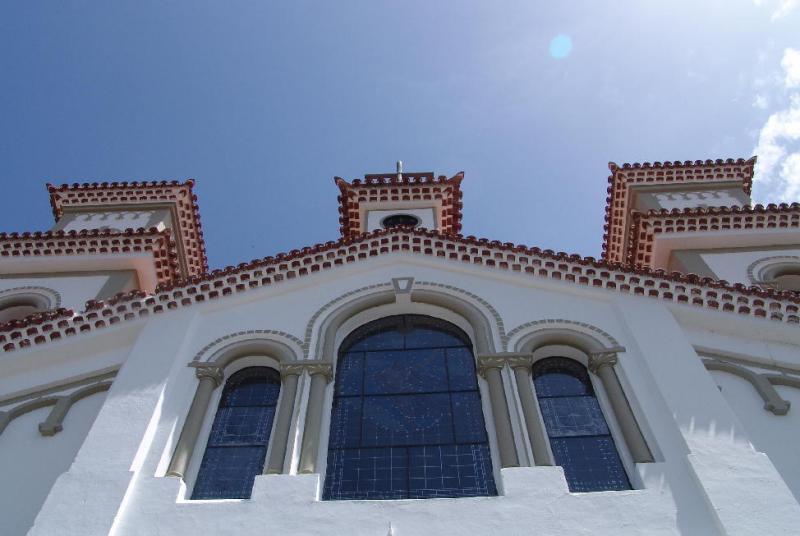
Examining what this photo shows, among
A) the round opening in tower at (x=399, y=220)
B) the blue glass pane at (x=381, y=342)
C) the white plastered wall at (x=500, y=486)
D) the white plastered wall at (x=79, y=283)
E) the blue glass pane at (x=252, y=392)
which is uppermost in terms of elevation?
the round opening in tower at (x=399, y=220)

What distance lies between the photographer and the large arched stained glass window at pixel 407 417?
850 centimetres

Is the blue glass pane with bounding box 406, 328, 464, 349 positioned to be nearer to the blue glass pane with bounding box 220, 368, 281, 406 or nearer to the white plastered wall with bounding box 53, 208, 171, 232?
the blue glass pane with bounding box 220, 368, 281, 406

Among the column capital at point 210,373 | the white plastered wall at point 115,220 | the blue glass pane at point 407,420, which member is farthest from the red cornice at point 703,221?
the white plastered wall at point 115,220

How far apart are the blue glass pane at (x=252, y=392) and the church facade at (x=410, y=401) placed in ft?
0.10

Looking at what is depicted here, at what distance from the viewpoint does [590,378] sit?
9.81m

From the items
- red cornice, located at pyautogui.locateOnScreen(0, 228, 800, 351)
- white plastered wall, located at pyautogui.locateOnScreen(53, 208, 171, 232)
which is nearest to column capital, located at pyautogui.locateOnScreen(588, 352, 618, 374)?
red cornice, located at pyautogui.locateOnScreen(0, 228, 800, 351)

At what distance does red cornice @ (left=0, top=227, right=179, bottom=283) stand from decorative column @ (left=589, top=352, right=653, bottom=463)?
37.8 ft

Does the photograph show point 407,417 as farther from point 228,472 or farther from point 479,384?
point 228,472

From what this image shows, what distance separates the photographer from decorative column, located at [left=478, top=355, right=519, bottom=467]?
8.30 meters

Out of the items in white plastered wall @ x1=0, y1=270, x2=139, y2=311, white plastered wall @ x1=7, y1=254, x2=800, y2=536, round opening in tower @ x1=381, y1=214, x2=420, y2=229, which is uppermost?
round opening in tower @ x1=381, y1=214, x2=420, y2=229

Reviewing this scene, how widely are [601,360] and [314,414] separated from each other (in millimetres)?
3312

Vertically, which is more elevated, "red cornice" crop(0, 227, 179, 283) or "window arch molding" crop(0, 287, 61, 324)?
"red cornice" crop(0, 227, 179, 283)

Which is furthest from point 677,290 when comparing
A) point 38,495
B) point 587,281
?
point 38,495

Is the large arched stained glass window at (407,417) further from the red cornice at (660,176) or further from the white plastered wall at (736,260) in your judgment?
the red cornice at (660,176)
